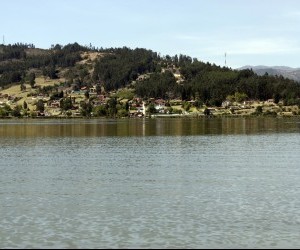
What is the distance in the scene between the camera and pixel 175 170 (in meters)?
63.9

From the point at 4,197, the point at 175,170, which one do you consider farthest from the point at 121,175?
the point at 4,197

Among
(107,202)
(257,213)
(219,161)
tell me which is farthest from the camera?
(219,161)

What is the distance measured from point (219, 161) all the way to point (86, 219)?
1582 inches

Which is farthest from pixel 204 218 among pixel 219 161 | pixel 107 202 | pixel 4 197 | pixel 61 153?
pixel 61 153

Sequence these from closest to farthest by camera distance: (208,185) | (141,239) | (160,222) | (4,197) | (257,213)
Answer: (141,239)
(160,222)
(257,213)
(4,197)
(208,185)

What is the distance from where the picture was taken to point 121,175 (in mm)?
60125

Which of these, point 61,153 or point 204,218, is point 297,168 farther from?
point 61,153

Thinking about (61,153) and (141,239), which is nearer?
(141,239)

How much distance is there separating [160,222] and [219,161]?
40069 mm

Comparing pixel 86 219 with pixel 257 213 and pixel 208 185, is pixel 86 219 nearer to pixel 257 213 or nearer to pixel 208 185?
pixel 257 213

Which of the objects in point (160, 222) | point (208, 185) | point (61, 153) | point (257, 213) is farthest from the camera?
point (61, 153)

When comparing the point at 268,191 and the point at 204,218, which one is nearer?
the point at 204,218

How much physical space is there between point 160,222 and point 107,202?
868 cm

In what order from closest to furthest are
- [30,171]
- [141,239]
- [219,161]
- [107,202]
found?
[141,239], [107,202], [30,171], [219,161]
